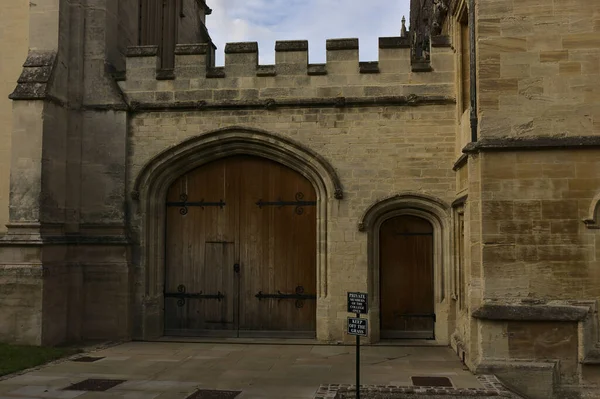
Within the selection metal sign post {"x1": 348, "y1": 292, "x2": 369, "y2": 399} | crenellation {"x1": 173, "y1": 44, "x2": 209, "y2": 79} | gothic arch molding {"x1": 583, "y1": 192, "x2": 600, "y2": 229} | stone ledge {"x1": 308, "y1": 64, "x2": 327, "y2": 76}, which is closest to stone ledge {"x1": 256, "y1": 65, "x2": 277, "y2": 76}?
stone ledge {"x1": 308, "y1": 64, "x2": 327, "y2": 76}

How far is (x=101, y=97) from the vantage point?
10.4 metres

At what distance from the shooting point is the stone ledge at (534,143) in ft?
25.0

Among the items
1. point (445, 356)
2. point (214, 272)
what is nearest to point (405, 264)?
point (445, 356)

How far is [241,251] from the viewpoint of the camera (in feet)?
34.7

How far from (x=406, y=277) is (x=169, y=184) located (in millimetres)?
4757

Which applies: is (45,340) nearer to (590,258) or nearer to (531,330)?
(531,330)

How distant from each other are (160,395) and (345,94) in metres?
5.88

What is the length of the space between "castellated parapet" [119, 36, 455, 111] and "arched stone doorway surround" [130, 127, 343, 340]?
2.27ft

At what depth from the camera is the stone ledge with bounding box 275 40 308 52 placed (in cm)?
1010

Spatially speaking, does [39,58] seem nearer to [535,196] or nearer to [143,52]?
[143,52]

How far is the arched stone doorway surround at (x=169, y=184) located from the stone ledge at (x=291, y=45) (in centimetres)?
157

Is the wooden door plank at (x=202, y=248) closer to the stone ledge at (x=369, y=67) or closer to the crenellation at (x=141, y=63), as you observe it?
the crenellation at (x=141, y=63)

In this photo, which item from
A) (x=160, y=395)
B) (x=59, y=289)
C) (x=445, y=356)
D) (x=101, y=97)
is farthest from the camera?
(x=101, y=97)

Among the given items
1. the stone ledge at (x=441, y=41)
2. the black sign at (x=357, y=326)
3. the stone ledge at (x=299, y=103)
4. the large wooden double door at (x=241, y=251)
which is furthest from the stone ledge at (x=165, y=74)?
the black sign at (x=357, y=326)
